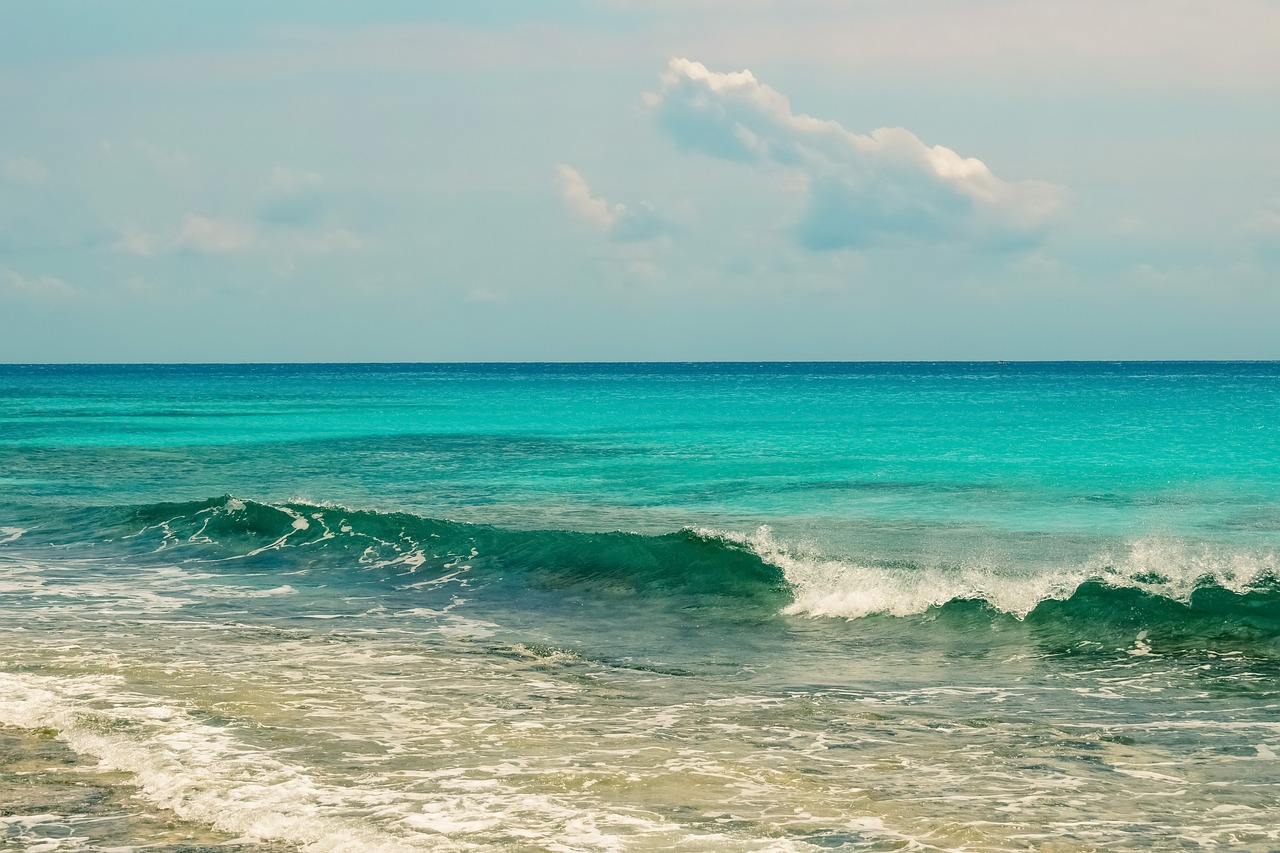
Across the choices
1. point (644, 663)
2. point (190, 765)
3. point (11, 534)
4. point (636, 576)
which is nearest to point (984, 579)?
point (636, 576)

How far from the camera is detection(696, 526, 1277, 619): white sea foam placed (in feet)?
49.5

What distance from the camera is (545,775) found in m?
8.60

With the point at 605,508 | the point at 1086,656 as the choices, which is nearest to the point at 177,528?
the point at 605,508

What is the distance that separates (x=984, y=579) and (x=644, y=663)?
586 cm

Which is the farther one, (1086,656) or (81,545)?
(81,545)

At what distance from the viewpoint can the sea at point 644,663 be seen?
7816mm

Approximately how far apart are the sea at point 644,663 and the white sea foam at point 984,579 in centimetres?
8

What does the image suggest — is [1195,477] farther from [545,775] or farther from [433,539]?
[545,775]

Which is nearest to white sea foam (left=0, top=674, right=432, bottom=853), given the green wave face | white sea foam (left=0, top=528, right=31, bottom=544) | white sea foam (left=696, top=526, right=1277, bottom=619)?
the green wave face

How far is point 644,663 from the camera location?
12617 millimetres

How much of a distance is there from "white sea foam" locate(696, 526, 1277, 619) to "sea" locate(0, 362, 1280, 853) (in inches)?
3.2

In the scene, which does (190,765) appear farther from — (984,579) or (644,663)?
(984,579)

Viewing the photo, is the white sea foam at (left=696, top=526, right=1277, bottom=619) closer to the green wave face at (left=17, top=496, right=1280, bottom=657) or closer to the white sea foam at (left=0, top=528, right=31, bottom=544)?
the green wave face at (left=17, top=496, right=1280, bottom=657)

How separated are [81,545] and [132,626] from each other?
28.2ft
